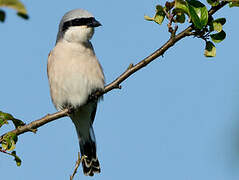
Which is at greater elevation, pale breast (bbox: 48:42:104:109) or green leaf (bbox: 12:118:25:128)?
pale breast (bbox: 48:42:104:109)

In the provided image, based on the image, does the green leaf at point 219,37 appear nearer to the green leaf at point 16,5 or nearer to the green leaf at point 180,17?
the green leaf at point 180,17

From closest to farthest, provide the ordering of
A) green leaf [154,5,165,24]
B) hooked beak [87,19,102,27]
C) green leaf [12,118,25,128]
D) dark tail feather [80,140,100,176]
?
green leaf [154,5,165,24] → green leaf [12,118,25,128] → hooked beak [87,19,102,27] → dark tail feather [80,140,100,176]

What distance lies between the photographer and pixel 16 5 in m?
1.17

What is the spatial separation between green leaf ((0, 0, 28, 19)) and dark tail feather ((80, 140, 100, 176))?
4699 mm

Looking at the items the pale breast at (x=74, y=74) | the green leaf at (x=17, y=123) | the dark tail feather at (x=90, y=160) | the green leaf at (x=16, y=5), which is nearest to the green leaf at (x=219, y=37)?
the green leaf at (x=17, y=123)

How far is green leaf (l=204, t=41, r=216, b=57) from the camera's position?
299 cm

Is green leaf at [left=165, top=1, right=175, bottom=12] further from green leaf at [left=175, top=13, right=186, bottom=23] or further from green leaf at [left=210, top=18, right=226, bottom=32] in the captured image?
green leaf at [left=210, top=18, right=226, bottom=32]

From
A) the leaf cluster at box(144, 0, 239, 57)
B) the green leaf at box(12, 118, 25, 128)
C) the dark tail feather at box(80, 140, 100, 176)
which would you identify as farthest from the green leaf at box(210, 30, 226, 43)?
the dark tail feather at box(80, 140, 100, 176)

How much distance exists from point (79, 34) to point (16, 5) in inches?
152

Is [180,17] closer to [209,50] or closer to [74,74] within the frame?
[209,50]

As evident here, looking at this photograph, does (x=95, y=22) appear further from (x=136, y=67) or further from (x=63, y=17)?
(x=136, y=67)

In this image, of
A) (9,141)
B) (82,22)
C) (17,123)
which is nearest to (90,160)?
(82,22)

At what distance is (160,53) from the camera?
2.90 metres

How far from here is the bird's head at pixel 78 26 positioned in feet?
16.0
